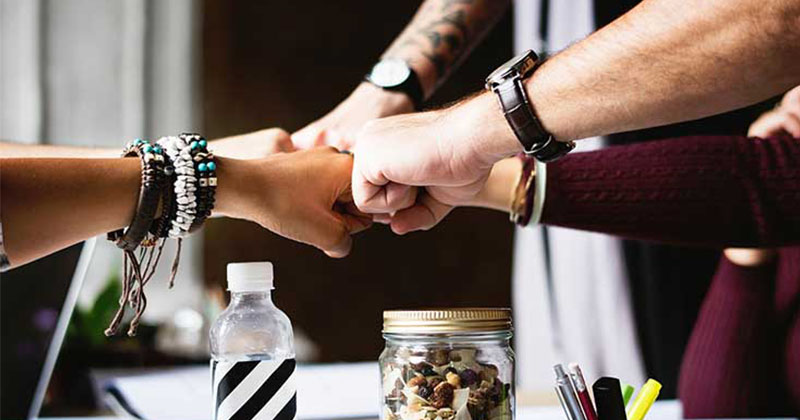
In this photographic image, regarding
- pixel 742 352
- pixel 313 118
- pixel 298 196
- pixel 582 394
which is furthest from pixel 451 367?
pixel 313 118

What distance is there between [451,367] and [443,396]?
0.02 meters

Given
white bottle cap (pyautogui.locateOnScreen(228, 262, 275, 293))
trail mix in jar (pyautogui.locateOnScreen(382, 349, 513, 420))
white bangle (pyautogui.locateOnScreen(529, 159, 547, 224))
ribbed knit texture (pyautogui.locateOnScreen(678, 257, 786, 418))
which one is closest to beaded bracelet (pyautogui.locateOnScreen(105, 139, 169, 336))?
white bottle cap (pyautogui.locateOnScreen(228, 262, 275, 293))

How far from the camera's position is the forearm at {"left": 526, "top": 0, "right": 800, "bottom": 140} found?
67 cm

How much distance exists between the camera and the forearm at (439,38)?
145 cm

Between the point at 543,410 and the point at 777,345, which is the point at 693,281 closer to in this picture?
the point at 777,345

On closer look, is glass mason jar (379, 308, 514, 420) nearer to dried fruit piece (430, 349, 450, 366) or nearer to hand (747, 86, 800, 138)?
dried fruit piece (430, 349, 450, 366)

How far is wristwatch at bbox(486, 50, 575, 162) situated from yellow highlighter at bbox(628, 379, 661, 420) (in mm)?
210

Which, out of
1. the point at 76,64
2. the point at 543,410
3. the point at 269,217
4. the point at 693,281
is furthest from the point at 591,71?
the point at 76,64

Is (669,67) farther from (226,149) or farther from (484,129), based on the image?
(226,149)

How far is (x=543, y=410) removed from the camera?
1.09m

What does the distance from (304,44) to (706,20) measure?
2068 mm

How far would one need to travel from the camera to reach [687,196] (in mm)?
1232

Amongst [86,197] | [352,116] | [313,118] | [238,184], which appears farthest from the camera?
[313,118]

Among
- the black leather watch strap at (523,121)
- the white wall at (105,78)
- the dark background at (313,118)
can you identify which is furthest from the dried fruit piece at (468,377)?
the white wall at (105,78)
